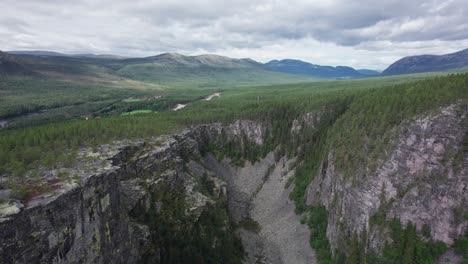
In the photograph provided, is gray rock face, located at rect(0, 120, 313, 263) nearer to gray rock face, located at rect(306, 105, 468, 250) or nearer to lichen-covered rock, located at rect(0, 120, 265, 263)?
lichen-covered rock, located at rect(0, 120, 265, 263)

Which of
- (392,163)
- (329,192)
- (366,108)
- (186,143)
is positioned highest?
(366,108)

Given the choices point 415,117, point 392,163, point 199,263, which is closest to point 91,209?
point 199,263

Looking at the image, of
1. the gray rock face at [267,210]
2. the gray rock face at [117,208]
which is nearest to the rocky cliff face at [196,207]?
the gray rock face at [117,208]

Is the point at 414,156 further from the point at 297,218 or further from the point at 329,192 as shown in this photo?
the point at 297,218

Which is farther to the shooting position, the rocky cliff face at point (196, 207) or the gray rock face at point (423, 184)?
the gray rock face at point (423, 184)

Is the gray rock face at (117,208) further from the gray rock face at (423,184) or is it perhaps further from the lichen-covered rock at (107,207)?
the gray rock face at (423,184)

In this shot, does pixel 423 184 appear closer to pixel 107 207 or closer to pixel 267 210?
pixel 267 210

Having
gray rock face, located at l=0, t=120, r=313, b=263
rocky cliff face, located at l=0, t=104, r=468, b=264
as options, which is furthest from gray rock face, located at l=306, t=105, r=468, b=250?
gray rock face, located at l=0, t=120, r=313, b=263

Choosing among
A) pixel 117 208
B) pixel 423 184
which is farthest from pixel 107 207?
pixel 423 184
